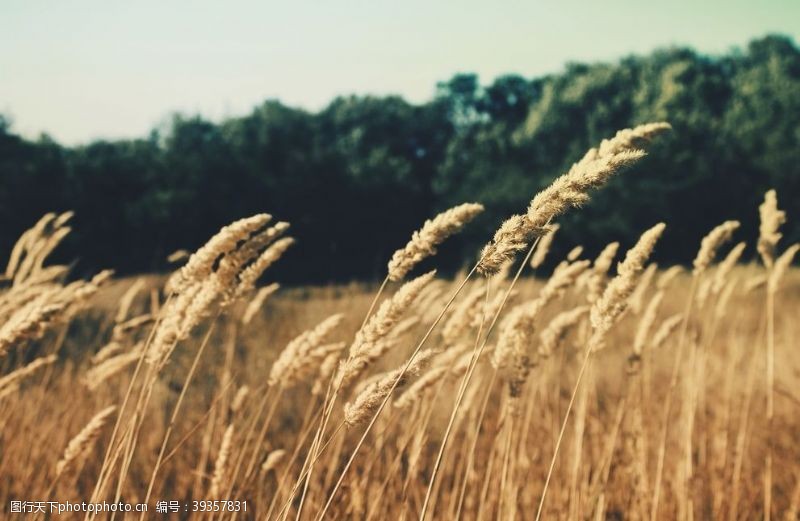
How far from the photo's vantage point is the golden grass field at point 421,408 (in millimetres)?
1308

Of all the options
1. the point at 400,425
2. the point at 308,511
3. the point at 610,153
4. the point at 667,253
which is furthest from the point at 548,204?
the point at 667,253

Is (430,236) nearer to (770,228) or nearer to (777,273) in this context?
(770,228)

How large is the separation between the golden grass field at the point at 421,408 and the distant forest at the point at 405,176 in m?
14.8

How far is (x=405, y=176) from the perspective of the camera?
2489cm

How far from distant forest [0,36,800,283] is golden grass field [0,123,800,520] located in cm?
1476

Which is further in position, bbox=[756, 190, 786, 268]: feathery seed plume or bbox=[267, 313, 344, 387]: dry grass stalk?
bbox=[756, 190, 786, 268]: feathery seed plume

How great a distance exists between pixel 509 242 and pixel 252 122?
25.0 metres

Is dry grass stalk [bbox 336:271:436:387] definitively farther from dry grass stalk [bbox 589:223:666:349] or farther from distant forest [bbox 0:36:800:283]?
distant forest [bbox 0:36:800:283]

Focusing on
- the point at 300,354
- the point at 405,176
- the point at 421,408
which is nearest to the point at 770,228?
the point at 421,408

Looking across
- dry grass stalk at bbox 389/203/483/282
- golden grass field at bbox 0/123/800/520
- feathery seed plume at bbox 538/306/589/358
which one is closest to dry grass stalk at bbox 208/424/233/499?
golden grass field at bbox 0/123/800/520

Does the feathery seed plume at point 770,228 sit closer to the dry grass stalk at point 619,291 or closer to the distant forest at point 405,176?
the dry grass stalk at point 619,291

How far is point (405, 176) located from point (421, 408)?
75.4 ft

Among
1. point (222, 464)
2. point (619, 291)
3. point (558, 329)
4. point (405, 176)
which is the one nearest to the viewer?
point (619, 291)

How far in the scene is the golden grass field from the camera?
1308 mm
